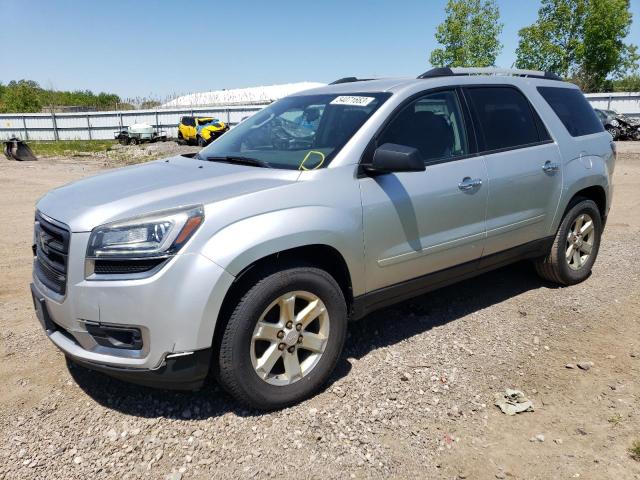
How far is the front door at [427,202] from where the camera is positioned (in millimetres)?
3227

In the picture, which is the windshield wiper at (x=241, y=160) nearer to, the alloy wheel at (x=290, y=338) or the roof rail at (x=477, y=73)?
the alloy wheel at (x=290, y=338)

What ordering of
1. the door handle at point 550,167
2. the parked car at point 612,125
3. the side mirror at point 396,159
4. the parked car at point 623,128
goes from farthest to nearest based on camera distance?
the parked car at point 623,128, the parked car at point 612,125, the door handle at point 550,167, the side mirror at point 396,159

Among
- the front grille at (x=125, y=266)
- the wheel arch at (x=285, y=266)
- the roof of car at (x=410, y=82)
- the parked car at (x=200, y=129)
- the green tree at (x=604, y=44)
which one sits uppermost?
the green tree at (x=604, y=44)

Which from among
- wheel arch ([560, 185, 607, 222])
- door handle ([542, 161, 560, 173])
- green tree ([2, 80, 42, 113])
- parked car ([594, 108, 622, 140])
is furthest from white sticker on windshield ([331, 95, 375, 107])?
green tree ([2, 80, 42, 113])

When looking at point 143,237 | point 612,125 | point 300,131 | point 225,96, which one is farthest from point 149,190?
point 225,96

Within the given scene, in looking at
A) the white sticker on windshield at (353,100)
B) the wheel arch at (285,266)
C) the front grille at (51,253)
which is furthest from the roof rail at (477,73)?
the front grille at (51,253)

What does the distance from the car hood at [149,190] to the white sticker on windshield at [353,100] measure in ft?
2.63

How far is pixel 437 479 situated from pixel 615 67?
46.6 m

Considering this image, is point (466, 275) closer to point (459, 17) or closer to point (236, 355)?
point (236, 355)

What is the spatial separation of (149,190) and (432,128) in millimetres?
1954

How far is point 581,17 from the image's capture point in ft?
129

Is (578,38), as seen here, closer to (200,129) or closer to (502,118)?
(200,129)

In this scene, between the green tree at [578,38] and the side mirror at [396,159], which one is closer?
the side mirror at [396,159]

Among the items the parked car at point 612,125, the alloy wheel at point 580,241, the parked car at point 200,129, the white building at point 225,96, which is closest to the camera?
the alloy wheel at point 580,241
